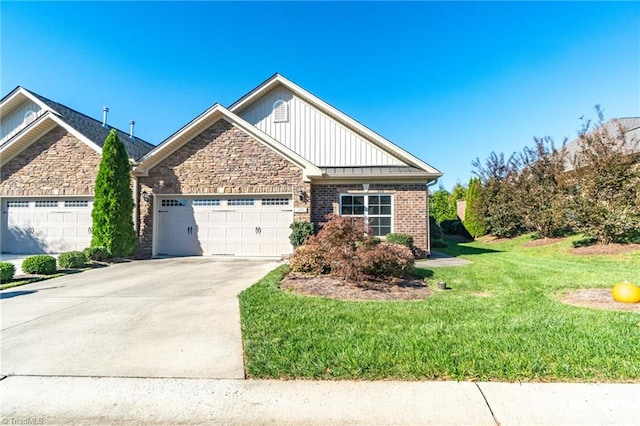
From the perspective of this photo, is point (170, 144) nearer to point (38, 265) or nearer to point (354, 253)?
point (38, 265)

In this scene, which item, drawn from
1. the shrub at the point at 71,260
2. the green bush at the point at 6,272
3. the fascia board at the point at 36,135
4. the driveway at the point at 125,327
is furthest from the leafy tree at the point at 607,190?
the fascia board at the point at 36,135

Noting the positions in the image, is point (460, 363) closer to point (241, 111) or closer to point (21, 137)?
point (241, 111)

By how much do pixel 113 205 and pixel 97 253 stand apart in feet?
5.74

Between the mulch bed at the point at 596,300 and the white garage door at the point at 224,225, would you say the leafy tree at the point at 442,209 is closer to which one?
the white garage door at the point at 224,225

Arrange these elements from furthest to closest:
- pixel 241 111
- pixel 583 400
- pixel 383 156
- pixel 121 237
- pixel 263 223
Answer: pixel 241 111
pixel 383 156
pixel 263 223
pixel 121 237
pixel 583 400

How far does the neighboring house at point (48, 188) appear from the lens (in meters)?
12.1

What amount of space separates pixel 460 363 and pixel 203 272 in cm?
728

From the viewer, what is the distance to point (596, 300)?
5.52 meters

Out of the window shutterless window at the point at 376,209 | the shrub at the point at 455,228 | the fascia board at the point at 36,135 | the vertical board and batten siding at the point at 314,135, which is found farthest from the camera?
the shrub at the point at 455,228

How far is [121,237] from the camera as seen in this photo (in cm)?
1094

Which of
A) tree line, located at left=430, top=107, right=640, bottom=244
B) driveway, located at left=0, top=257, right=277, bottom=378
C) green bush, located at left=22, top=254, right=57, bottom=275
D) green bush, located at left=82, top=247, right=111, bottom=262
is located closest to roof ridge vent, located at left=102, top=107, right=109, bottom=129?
green bush, located at left=82, top=247, right=111, bottom=262

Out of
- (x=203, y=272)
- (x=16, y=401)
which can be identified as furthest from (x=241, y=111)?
(x=16, y=401)

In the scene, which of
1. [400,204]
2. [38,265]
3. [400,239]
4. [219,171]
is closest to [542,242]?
[400,204]

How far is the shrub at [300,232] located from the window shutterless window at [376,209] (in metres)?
1.62
